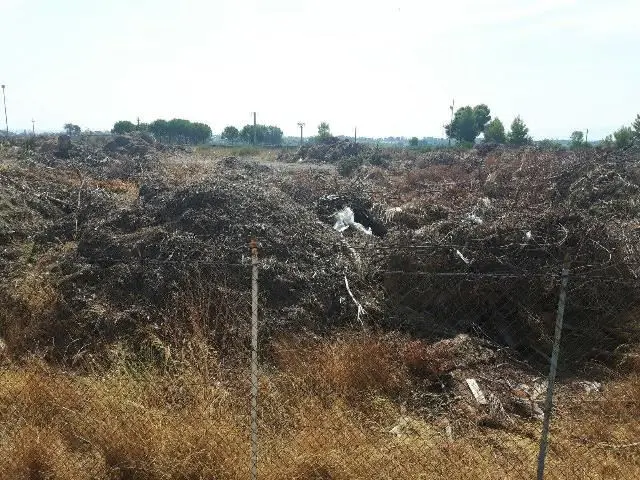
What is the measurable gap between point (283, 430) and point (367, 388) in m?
1.14

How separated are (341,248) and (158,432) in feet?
14.7

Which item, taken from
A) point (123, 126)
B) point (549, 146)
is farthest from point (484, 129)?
point (123, 126)

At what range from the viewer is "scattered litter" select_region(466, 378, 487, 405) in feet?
14.8

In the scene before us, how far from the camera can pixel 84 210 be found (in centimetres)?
884

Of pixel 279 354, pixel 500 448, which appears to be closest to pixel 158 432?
pixel 279 354

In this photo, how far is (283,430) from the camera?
3785 mm

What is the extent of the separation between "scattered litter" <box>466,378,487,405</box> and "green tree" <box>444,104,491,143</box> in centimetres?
4801

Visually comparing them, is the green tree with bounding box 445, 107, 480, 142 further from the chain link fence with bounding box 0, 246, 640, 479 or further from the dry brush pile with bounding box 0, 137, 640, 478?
the chain link fence with bounding box 0, 246, 640, 479

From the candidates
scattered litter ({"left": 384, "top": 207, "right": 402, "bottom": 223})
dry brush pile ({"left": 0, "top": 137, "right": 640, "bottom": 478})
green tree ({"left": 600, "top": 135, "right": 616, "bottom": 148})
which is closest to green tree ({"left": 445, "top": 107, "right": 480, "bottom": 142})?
green tree ({"left": 600, "top": 135, "right": 616, "bottom": 148})

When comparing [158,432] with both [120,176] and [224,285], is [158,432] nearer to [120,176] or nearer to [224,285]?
[224,285]

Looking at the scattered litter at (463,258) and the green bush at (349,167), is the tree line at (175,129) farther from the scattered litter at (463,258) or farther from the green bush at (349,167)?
the scattered litter at (463,258)

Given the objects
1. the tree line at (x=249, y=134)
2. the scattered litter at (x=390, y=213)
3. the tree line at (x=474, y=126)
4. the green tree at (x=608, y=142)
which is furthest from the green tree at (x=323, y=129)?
the scattered litter at (x=390, y=213)

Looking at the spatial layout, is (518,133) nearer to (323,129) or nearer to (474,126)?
(474,126)

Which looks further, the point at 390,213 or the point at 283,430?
the point at 390,213
